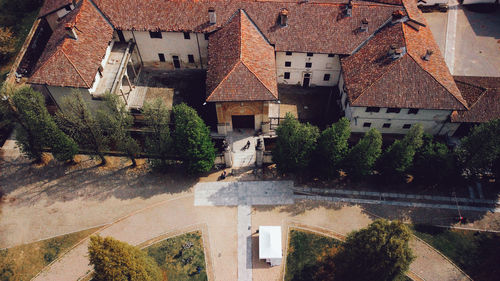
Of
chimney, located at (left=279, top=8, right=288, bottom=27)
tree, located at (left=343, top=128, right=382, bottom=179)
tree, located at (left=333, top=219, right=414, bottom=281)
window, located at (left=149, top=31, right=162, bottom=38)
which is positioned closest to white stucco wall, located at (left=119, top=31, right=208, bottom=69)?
window, located at (left=149, top=31, right=162, bottom=38)

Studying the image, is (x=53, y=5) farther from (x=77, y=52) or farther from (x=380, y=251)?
(x=380, y=251)

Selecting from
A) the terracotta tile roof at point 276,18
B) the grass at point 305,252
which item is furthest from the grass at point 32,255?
the terracotta tile roof at point 276,18

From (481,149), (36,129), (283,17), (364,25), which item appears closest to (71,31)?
(36,129)

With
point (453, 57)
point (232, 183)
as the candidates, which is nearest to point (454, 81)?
point (453, 57)

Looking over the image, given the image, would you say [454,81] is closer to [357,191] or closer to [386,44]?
[386,44]

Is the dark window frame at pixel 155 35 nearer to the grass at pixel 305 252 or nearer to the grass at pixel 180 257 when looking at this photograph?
the grass at pixel 180 257

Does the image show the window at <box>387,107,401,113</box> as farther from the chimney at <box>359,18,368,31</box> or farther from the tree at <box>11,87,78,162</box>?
the tree at <box>11,87,78,162</box>
